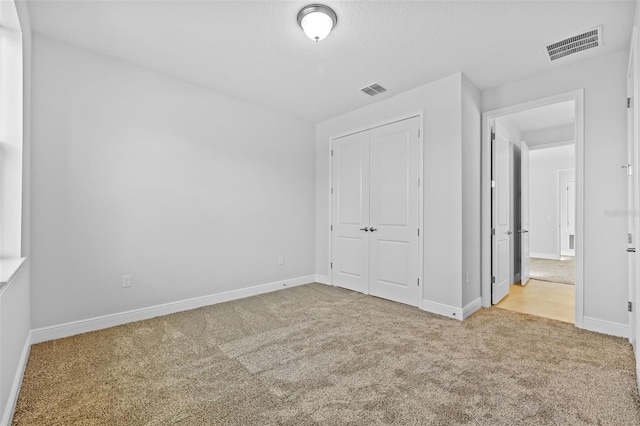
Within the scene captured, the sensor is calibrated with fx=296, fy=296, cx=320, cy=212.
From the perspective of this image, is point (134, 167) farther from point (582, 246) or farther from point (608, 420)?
point (582, 246)

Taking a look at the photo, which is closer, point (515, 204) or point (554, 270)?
point (515, 204)

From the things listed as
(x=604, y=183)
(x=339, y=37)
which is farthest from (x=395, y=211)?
(x=339, y=37)

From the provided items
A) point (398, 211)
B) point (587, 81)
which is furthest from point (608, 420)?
point (587, 81)

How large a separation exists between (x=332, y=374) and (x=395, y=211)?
2.30 metres

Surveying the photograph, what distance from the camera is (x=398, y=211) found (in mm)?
3824

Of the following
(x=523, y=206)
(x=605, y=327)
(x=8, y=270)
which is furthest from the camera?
(x=523, y=206)

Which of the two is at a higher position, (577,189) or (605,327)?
(577,189)

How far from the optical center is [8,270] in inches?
65.7

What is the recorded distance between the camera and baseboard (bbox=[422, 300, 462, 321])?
3.19m

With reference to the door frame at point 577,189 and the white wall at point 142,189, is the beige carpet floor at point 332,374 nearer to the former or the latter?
the door frame at point 577,189

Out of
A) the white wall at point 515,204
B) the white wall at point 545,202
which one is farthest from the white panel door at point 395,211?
the white wall at point 545,202

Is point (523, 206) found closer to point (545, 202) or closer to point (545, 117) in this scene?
point (545, 117)

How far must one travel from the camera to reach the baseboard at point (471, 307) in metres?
3.22

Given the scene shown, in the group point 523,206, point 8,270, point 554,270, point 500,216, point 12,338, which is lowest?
point 554,270
